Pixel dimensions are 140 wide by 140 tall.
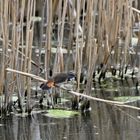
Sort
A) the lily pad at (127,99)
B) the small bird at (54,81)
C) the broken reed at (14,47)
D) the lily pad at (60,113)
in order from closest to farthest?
1. the small bird at (54,81)
2. the broken reed at (14,47)
3. the lily pad at (60,113)
4. the lily pad at (127,99)

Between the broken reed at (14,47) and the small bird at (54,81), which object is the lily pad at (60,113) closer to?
the broken reed at (14,47)

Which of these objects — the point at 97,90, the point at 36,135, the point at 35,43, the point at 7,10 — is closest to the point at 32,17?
the point at 7,10

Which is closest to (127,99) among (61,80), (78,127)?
(78,127)

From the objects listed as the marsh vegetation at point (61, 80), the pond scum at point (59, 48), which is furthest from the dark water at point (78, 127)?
the pond scum at point (59, 48)

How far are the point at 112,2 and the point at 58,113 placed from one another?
51.8 inches

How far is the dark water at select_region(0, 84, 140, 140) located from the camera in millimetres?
4230

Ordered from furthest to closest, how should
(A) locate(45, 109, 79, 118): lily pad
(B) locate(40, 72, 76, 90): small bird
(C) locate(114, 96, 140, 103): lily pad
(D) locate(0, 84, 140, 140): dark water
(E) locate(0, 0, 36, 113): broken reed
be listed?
(C) locate(114, 96, 140, 103): lily pad, (A) locate(45, 109, 79, 118): lily pad, (E) locate(0, 0, 36, 113): broken reed, (D) locate(0, 84, 140, 140): dark water, (B) locate(40, 72, 76, 90): small bird

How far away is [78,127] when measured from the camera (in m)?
4.46

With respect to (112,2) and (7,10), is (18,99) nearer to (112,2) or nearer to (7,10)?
(7,10)

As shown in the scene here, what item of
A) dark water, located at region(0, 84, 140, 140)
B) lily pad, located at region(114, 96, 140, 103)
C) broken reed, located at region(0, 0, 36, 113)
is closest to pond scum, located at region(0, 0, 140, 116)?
broken reed, located at region(0, 0, 36, 113)

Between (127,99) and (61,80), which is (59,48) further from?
(61,80)

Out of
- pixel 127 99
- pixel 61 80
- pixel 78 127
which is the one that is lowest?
pixel 78 127

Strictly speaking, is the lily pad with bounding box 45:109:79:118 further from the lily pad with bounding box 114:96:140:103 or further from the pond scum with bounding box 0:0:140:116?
the lily pad with bounding box 114:96:140:103

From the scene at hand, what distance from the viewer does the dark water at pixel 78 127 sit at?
13.9 feet
